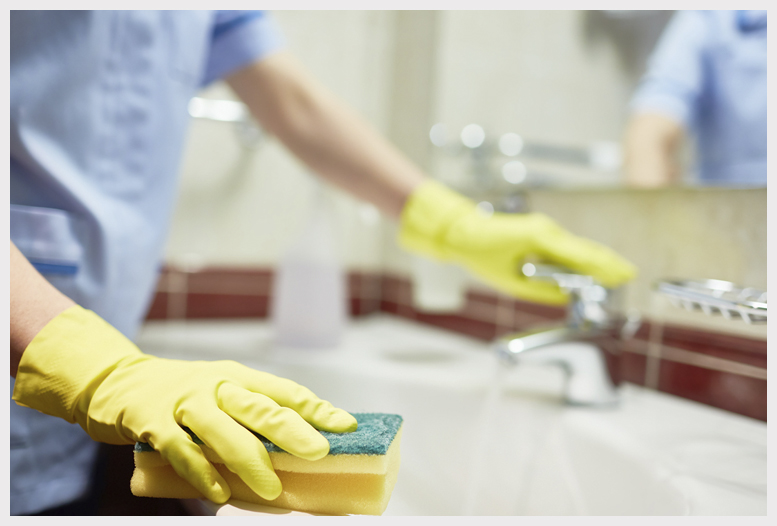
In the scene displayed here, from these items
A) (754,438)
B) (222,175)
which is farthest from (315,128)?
(754,438)

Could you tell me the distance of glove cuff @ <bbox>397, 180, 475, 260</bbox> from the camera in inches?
28.2

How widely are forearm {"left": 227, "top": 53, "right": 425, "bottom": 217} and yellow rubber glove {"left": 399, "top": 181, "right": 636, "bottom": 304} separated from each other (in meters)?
0.04

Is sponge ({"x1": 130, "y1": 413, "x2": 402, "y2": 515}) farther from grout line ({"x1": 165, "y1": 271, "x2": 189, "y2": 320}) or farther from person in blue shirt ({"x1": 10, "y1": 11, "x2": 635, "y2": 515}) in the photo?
grout line ({"x1": 165, "y1": 271, "x2": 189, "y2": 320})

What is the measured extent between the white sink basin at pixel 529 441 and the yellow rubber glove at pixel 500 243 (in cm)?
14

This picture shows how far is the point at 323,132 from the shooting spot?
744 mm

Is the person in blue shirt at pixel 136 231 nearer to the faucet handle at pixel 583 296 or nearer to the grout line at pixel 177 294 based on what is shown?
the faucet handle at pixel 583 296

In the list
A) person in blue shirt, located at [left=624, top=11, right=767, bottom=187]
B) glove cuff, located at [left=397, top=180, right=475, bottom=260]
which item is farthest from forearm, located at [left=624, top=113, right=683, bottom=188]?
glove cuff, located at [left=397, top=180, right=475, bottom=260]

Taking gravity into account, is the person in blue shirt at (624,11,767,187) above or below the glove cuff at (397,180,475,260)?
above

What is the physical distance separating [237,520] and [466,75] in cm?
90

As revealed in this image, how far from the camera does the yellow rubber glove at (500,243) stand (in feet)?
2.09

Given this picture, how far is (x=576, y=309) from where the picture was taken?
623mm

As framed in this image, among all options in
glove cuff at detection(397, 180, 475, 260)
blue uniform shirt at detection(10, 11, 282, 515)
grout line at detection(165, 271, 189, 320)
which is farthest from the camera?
grout line at detection(165, 271, 189, 320)

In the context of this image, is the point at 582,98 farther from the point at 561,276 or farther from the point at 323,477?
the point at 323,477

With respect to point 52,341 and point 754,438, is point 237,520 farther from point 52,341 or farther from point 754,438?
point 754,438
